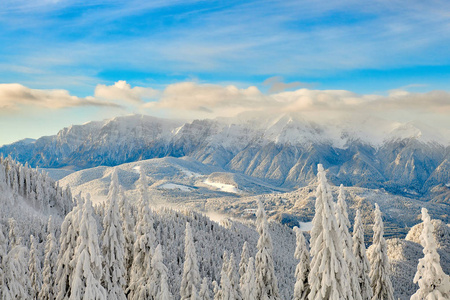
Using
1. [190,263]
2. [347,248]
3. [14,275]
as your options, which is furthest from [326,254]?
[14,275]

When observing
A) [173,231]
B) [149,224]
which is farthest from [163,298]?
[173,231]

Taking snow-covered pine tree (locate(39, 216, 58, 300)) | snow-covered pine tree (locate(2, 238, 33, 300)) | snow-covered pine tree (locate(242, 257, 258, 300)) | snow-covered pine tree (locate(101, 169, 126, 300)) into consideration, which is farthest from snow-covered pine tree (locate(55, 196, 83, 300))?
snow-covered pine tree (locate(242, 257, 258, 300))

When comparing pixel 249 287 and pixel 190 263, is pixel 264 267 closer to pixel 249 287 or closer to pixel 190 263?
pixel 249 287

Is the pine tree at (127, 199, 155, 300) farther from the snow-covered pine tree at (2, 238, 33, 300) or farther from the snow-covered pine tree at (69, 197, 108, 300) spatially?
the snow-covered pine tree at (69, 197, 108, 300)

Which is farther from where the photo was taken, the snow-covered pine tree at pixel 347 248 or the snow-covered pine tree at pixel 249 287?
the snow-covered pine tree at pixel 249 287

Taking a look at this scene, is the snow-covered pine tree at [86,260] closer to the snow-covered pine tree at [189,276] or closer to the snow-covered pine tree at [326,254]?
the snow-covered pine tree at [189,276]

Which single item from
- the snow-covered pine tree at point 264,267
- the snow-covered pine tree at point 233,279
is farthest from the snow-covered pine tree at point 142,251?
the snow-covered pine tree at point 264,267
